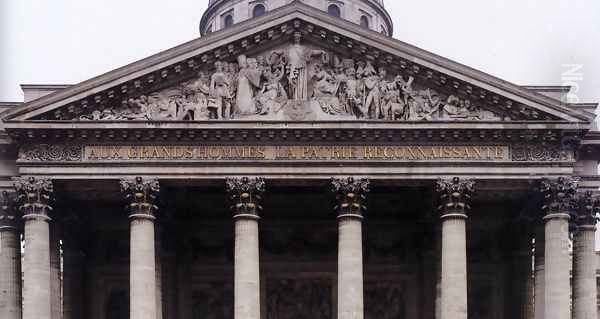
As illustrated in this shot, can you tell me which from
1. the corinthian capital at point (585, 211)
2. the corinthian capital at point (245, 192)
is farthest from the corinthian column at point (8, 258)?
the corinthian capital at point (585, 211)

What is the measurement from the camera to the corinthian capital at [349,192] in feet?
105

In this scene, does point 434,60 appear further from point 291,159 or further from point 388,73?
point 291,159

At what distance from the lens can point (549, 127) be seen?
32219mm

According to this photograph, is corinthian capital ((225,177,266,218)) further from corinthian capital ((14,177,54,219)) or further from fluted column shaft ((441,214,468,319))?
fluted column shaft ((441,214,468,319))

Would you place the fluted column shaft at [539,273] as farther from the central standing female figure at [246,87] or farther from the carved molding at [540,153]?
the central standing female figure at [246,87]

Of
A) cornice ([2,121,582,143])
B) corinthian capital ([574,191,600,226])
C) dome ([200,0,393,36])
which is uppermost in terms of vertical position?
dome ([200,0,393,36])

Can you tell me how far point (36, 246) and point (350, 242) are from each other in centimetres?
986

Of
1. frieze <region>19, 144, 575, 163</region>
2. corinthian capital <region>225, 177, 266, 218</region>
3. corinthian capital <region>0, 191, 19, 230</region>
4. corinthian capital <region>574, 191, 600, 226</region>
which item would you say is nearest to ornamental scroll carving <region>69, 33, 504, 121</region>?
frieze <region>19, 144, 575, 163</region>

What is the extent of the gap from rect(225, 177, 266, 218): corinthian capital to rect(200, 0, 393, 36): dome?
2798cm

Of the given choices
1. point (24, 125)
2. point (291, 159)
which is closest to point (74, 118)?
point (24, 125)

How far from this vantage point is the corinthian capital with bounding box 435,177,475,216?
106ft

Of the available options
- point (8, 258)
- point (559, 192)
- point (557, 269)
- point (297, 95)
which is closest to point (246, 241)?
point (297, 95)

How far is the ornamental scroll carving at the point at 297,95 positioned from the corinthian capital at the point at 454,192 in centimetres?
205

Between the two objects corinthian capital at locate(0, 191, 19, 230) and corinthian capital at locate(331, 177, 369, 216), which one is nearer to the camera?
corinthian capital at locate(331, 177, 369, 216)
